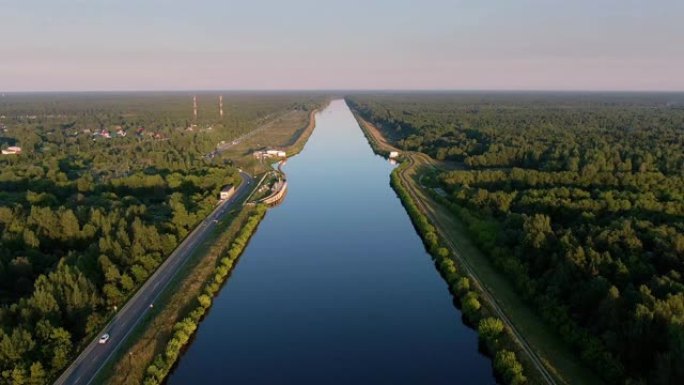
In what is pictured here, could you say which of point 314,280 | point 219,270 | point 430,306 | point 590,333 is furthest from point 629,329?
point 219,270

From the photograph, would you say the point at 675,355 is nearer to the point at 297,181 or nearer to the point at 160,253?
the point at 160,253

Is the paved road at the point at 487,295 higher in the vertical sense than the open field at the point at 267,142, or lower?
lower

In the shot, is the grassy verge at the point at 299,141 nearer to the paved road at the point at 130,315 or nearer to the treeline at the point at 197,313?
the treeline at the point at 197,313

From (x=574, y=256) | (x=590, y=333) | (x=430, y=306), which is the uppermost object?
Result: (x=574, y=256)

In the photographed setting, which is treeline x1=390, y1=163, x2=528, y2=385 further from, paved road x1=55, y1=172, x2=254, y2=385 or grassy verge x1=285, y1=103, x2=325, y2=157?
grassy verge x1=285, y1=103, x2=325, y2=157

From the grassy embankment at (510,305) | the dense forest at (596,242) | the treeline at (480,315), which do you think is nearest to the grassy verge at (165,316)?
the treeline at (480,315)

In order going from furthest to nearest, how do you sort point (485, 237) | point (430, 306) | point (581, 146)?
point (581, 146), point (485, 237), point (430, 306)
